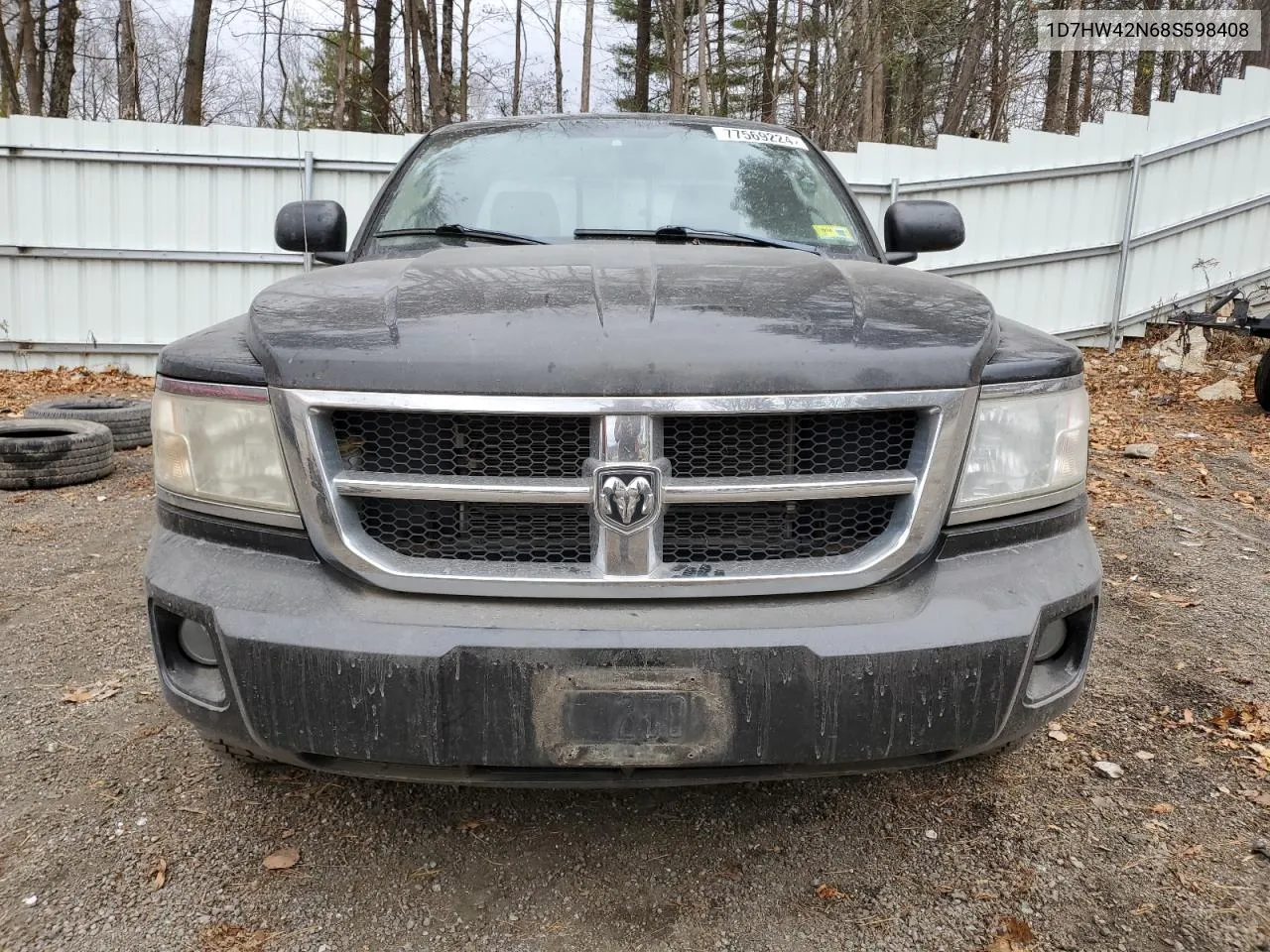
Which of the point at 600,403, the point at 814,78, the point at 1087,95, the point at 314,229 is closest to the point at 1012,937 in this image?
the point at 600,403

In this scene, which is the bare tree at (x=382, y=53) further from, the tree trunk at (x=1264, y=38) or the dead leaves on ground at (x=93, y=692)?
the dead leaves on ground at (x=93, y=692)

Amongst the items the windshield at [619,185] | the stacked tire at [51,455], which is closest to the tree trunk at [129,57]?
the stacked tire at [51,455]

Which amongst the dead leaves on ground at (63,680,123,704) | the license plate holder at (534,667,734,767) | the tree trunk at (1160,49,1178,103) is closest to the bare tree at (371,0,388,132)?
the dead leaves on ground at (63,680,123,704)

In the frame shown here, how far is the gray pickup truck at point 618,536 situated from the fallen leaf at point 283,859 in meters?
0.39

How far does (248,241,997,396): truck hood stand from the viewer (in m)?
1.61

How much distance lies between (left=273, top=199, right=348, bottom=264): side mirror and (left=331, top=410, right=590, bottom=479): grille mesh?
5.17 ft

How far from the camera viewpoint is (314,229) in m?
3.09

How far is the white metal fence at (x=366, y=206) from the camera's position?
28.7 ft

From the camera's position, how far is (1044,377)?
1.80 m

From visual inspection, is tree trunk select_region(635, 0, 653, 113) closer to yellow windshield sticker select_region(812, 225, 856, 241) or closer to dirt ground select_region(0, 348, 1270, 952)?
yellow windshield sticker select_region(812, 225, 856, 241)

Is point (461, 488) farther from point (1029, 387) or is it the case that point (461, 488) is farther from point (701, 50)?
point (701, 50)

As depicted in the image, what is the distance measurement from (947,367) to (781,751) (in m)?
0.75

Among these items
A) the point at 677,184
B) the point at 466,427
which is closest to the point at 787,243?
the point at 677,184

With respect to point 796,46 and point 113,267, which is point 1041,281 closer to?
point 113,267
